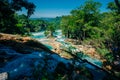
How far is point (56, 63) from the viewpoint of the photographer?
14.4m

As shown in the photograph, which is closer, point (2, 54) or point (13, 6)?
point (13, 6)

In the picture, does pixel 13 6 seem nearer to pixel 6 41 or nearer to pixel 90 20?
pixel 6 41

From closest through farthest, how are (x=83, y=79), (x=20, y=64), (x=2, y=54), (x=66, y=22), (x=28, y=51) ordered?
(x=83, y=79), (x=20, y=64), (x=2, y=54), (x=28, y=51), (x=66, y=22)

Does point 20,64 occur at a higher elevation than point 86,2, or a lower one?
lower

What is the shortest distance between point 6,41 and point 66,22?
66.3 metres

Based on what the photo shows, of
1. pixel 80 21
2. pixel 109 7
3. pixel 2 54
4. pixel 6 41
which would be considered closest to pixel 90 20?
pixel 80 21

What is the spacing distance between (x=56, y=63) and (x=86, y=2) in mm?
57266

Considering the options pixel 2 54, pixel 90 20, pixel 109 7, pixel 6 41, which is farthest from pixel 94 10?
pixel 2 54

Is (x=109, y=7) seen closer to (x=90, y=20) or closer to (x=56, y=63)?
(x=90, y=20)

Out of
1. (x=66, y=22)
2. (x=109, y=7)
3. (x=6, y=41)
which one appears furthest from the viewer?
(x=66, y=22)

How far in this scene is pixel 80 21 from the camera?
235 ft

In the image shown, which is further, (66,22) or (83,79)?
(66,22)

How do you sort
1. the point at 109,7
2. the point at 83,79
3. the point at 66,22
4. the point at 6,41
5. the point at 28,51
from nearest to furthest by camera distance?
the point at 83,79 < the point at 28,51 < the point at 6,41 < the point at 109,7 < the point at 66,22

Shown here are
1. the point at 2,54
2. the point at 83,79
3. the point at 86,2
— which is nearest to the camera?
the point at 83,79
